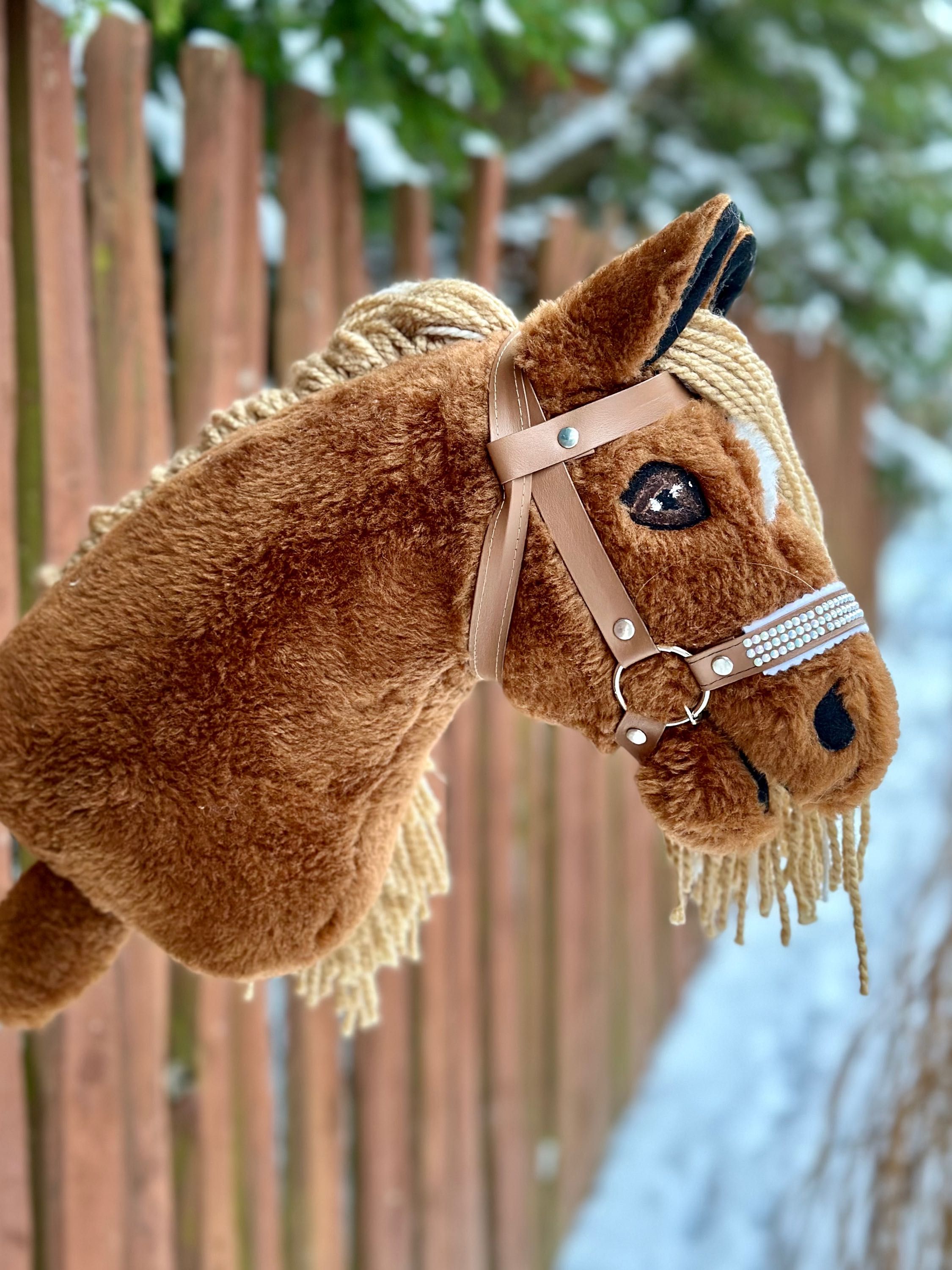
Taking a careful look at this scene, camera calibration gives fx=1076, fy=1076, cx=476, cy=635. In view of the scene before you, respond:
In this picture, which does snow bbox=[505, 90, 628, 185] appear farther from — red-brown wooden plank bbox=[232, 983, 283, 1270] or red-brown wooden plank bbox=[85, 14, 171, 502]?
red-brown wooden plank bbox=[232, 983, 283, 1270]

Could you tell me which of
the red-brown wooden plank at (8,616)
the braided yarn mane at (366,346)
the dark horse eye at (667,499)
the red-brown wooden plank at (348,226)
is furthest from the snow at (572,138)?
the dark horse eye at (667,499)

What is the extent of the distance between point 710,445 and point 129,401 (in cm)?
83

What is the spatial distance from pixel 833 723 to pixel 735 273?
268 millimetres

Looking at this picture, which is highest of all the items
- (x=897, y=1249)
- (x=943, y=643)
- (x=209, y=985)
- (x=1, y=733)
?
(x=943, y=643)

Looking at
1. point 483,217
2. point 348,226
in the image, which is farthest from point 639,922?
point 348,226

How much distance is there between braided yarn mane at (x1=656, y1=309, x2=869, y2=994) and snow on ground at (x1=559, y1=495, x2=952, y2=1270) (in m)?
1.38

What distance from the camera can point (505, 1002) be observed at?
2066mm

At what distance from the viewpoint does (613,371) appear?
1.97ft

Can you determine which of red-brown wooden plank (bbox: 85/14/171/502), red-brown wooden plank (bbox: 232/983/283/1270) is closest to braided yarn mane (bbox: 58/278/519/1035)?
red-brown wooden plank (bbox: 85/14/171/502)

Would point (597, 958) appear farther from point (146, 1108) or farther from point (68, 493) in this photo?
point (68, 493)

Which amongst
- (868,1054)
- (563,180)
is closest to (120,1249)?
(868,1054)

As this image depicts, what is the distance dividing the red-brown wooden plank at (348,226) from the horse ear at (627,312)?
Answer: 3.40 feet

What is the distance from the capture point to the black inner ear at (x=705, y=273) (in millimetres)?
575

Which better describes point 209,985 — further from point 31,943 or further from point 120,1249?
point 31,943
